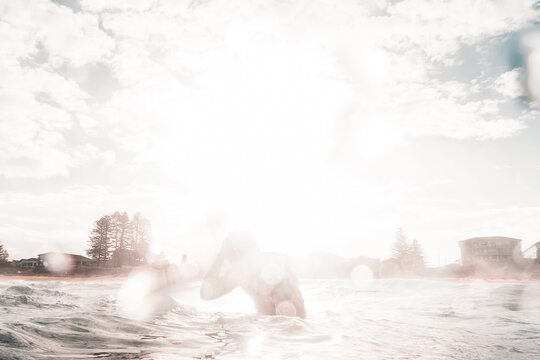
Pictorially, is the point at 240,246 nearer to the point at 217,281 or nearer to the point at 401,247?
the point at 217,281

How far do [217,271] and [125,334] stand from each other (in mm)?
3161

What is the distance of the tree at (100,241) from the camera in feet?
158

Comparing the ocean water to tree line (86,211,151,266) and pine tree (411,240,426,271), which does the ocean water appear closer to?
tree line (86,211,151,266)

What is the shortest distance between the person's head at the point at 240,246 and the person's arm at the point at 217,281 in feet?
0.50

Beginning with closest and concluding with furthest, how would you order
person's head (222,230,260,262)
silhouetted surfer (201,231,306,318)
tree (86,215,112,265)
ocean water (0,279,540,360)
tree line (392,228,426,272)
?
ocean water (0,279,540,360) → silhouetted surfer (201,231,306,318) → person's head (222,230,260,262) → tree (86,215,112,265) → tree line (392,228,426,272)

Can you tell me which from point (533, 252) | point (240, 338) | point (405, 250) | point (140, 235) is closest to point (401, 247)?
point (405, 250)

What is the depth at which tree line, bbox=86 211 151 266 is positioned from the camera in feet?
158

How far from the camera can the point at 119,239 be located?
49.8 meters

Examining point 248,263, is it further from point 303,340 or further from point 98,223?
point 98,223

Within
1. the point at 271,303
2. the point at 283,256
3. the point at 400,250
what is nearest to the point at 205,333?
the point at 271,303

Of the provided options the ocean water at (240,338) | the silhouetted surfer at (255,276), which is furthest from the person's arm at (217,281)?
the ocean water at (240,338)

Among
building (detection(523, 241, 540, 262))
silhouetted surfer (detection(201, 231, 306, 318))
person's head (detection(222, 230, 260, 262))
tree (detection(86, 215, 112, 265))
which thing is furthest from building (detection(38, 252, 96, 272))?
building (detection(523, 241, 540, 262))

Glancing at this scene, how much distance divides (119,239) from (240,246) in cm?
4868

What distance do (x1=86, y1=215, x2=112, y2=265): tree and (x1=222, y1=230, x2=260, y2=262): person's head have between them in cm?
4795
